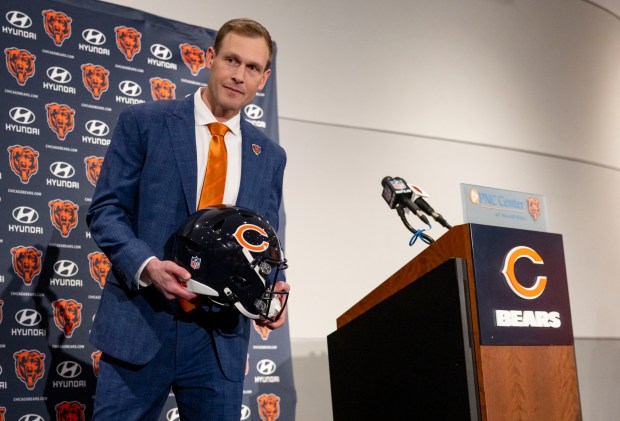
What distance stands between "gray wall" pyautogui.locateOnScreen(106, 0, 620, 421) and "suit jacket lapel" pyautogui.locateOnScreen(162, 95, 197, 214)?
1726mm

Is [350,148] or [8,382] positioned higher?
[350,148]

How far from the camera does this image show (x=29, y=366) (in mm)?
2645

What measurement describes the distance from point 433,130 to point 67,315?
2.55 m

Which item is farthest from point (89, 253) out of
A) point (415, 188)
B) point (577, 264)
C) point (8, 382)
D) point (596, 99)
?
point (596, 99)

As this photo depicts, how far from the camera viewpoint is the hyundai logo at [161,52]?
3.30m

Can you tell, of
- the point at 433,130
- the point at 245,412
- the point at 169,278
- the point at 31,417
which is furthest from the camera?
the point at 433,130

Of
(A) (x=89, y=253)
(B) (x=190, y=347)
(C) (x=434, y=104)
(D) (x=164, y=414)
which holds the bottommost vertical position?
(D) (x=164, y=414)

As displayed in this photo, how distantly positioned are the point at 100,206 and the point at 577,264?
12.4 ft

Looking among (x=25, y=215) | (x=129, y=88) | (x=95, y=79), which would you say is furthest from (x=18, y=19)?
(x=25, y=215)

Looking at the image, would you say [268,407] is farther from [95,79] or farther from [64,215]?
[95,79]

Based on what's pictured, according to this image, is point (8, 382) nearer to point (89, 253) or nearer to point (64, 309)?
point (64, 309)

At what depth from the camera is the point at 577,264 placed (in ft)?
15.0

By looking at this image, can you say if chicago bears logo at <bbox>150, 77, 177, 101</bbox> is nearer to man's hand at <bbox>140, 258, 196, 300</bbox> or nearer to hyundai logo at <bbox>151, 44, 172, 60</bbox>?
hyundai logo at <bbox>151, 44, 172, 60</bbox>

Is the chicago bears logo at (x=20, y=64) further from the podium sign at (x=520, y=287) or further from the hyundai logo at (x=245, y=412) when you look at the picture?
the podium sign at (x=520, y=287)
